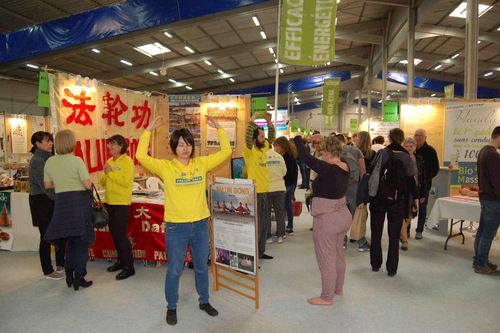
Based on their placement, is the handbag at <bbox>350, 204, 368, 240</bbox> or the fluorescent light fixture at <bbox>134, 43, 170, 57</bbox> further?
the fluorescent light fixture at <bbox>134, 43, 170, 57</bbox>

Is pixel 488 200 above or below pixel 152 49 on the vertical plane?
below

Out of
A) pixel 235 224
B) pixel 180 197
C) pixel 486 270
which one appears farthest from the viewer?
pixel 486 270

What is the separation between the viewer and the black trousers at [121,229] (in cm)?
347

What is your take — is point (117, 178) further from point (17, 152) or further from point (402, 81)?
point (402, 81)

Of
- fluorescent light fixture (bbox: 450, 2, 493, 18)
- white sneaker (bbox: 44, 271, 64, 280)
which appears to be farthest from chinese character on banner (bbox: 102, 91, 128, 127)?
fluorescent light fixture (bbox: 450, 2, 493, 18)

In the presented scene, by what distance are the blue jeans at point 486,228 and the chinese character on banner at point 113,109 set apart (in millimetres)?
4444

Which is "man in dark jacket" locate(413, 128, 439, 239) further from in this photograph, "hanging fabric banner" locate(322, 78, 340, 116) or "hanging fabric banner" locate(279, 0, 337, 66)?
"hanging fabric banner" locate(322, 78, 340, 116)

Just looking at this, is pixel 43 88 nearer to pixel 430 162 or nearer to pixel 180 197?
pixel 180 197

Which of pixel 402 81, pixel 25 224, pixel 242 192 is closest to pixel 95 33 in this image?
pixel 25 224

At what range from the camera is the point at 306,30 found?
382 centimetres

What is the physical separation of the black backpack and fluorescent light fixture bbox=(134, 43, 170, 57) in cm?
978

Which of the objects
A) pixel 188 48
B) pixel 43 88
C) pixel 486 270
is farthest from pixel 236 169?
pixel 188 48

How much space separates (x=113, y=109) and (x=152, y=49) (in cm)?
805

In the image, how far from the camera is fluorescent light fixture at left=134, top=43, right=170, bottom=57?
11384 mm
